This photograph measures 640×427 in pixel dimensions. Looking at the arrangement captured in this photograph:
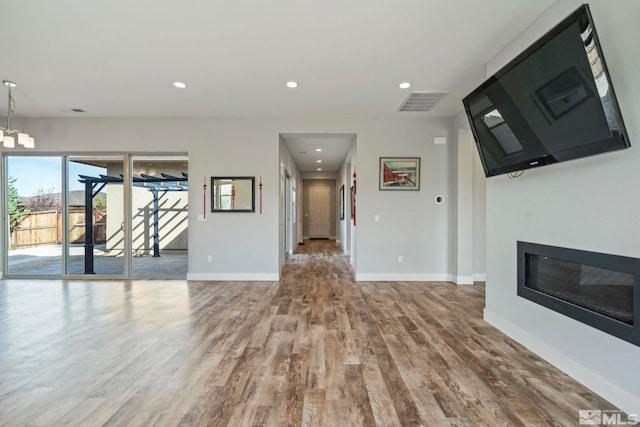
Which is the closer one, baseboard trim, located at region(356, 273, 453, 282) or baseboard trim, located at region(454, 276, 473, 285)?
baseboard trim, located at region(454, 276, 473, 285)

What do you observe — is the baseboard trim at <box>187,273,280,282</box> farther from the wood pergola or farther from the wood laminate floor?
the wood pergola

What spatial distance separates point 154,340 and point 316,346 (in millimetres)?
1507

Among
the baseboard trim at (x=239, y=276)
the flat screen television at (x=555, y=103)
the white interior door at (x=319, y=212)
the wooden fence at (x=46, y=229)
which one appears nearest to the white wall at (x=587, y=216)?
the flat screen television at (x=555, y=103)

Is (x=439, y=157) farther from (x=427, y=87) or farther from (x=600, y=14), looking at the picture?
(x=600, y=14)

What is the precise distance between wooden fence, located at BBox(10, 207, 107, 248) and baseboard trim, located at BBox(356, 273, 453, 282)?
15.9 ft

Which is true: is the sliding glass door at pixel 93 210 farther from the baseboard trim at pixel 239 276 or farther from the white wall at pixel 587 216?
the white wall at pixel 587 216

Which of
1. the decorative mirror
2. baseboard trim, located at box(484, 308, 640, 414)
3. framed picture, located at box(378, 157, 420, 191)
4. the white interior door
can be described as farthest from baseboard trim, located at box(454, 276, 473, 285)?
the white interior door

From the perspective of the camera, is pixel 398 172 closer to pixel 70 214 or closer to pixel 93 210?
pixel 93 210

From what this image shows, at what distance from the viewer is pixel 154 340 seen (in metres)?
2.78

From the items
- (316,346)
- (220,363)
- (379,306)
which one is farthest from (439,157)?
(220,363)

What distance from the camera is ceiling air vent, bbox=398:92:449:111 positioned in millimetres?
4160

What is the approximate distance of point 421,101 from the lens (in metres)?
4.40

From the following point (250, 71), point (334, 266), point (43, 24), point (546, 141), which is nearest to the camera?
point (546, 141)

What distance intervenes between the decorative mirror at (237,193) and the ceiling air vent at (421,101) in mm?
2742
